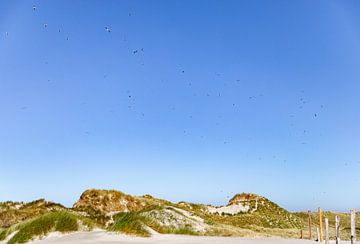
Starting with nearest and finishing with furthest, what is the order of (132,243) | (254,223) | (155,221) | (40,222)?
(132,243) < (40,222) < (155,221) < (254,223)

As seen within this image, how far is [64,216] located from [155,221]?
28.4 feet

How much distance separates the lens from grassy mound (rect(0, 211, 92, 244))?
33.8m

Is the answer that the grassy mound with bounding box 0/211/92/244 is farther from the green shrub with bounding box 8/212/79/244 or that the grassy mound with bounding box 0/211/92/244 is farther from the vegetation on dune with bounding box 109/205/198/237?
the vegetation on dune with bounding box 109/205/198/237

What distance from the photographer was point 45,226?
3500 cm

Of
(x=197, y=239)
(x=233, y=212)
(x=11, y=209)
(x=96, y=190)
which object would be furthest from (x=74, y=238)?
(x=233, y=212)

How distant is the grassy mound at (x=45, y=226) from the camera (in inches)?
1331

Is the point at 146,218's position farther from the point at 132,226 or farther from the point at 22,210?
the point at 22,210

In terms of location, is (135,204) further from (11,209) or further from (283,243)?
(283,243)

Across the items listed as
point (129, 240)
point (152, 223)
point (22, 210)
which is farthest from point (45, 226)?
point (22, 210)

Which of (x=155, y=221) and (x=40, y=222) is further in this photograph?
(x=155, y=221)

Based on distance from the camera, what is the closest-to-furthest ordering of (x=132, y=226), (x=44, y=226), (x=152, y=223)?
1. (x=44, y=226)
2. (x=132, y=226)
3. (x=152, y=223)

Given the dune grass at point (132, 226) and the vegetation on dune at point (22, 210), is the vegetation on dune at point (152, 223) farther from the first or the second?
the vegetation on dune at point (22, 210)

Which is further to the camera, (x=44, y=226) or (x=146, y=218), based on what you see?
(x=146, y=218)

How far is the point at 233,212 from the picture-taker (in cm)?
6412
